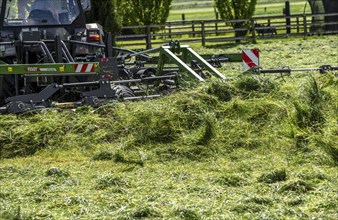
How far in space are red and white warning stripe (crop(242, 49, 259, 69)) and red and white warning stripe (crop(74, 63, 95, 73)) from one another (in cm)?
252

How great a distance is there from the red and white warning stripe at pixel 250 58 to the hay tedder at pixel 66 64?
600 mm

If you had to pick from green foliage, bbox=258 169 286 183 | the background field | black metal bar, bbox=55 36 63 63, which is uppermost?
black metal bar, bbox=55 36 63 63

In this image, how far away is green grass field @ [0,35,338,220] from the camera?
6.70 m

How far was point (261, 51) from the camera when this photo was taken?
23.3 m

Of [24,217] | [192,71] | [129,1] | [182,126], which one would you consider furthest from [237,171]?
[129,1]

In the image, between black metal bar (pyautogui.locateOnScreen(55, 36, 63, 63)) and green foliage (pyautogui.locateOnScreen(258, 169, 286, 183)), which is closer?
green foliage (pyautogui.locateOnScreen(258, 169, 286, 183))

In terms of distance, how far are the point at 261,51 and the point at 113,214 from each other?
17310mm

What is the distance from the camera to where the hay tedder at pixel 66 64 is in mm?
10664

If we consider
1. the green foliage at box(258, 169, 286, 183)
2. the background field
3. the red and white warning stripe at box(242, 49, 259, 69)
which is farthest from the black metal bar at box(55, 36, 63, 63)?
the background field

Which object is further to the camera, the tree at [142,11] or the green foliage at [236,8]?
the tree at [142,11]

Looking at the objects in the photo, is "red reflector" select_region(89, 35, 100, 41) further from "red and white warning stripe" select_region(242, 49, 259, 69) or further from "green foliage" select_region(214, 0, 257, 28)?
"green foliage" select_region(214, 0, 257, 28)

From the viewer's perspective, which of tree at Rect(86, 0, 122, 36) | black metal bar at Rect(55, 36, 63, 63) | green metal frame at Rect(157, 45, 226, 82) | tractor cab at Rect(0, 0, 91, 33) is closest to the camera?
green metal frame at Rect(157, 45, 226, 82)

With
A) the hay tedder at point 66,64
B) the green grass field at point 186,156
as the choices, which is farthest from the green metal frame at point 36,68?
the green grass field at point 186,156

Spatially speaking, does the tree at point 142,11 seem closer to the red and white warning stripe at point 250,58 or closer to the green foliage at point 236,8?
the green foliage at point 236,8
